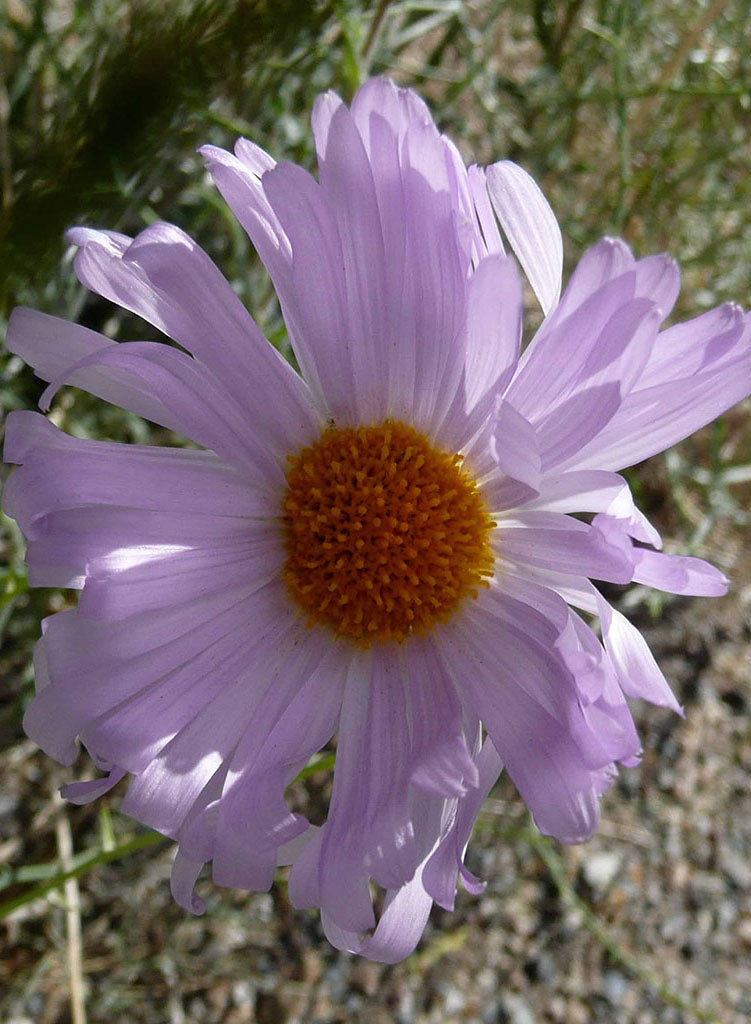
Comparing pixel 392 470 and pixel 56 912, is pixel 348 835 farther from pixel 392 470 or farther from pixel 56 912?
pixel 56 912

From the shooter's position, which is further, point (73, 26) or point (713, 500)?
point (713, 500)

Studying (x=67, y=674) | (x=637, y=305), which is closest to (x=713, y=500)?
(x=637, y=305)

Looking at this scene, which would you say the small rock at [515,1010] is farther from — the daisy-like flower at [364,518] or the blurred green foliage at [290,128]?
the daisy-like flower at [364,518]

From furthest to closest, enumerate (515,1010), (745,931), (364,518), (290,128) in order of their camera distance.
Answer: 1. (745,931)
2. (515,1010)
3. (290,128)
4. (364,518)

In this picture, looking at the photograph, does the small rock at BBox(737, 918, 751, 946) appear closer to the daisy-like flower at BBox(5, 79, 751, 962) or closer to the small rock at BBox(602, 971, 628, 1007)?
the small rock at BBox(602, 971, 628, 1007)

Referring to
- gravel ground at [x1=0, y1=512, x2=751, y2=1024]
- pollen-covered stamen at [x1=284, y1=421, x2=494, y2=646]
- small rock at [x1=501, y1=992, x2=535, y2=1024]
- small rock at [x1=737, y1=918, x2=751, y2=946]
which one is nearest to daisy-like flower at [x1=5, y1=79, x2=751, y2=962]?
pollen-covered stamen at [x1=284, y1=421, x2=494, y2=646]

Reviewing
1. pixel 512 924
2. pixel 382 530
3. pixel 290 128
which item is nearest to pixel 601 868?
pixel 512 924

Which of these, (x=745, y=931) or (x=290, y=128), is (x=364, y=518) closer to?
(x=290, y=128)
